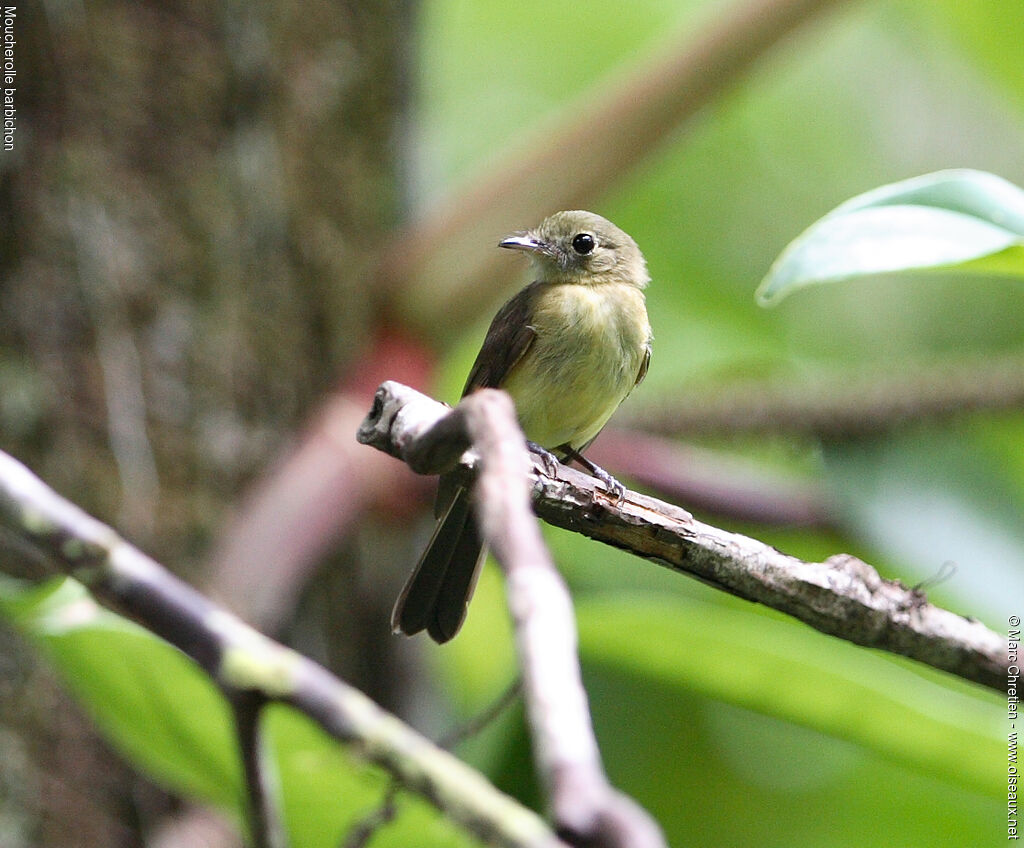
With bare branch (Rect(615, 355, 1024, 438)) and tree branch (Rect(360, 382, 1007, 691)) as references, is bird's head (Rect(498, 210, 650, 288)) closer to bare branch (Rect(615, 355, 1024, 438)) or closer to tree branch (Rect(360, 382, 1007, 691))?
bare branch (Rect(615, 355, 1024, 438))

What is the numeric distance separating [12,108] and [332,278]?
3.71 ft

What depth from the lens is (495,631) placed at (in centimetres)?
476

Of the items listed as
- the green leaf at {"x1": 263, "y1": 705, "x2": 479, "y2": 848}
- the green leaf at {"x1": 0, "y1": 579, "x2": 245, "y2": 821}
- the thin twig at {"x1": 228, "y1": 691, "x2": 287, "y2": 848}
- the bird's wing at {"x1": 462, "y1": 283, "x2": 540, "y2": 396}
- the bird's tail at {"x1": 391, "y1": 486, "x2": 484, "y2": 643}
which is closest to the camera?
the thin twig at {"x1": 228, "y1": 691, "x2": 287, "y2": 848}

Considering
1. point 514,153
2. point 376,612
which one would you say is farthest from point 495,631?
point 514,153

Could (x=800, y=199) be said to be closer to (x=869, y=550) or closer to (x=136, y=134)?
(x=869, y=550)

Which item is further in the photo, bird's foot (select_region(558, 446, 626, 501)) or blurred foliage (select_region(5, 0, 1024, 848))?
blurred foliage (select_region(5, 0, 1024, 848))

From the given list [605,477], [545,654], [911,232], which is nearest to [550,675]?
[545,654]

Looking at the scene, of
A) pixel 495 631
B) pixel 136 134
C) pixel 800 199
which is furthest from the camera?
pixel 800 199

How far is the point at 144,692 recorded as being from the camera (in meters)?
2.49

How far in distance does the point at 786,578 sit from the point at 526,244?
186 cm

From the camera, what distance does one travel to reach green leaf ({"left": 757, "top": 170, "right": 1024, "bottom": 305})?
1.71 metres

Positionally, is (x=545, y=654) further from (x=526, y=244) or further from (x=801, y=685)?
(x=526, y=244)

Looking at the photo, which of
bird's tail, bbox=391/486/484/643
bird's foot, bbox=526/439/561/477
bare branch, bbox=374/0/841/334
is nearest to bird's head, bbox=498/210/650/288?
bare branch, bbox=374/0/841/334

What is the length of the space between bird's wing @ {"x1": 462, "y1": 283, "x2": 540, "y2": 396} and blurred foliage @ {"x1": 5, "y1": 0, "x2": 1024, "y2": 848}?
54 cm
